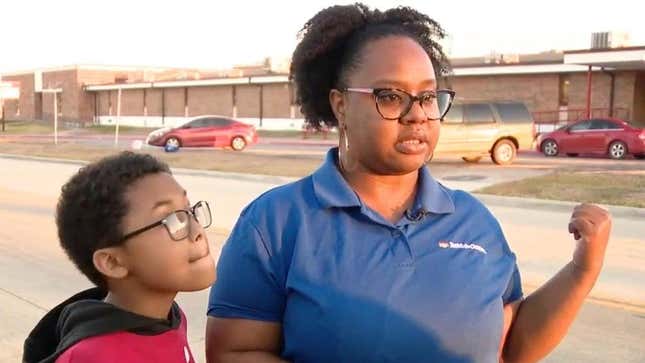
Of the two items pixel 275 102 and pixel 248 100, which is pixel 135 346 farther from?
pixel 248 100

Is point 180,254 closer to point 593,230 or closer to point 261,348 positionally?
point 261,348

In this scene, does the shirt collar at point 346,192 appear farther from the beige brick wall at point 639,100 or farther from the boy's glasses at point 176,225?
the beige brick wall at point 639,100

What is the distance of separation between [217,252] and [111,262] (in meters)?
6.43

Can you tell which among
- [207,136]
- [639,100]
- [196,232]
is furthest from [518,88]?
[196,232]

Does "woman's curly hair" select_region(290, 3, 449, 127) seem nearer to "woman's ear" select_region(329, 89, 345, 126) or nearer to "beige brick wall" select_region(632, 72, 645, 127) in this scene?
"woman's ear" select_region(329, 89, 345, 126)

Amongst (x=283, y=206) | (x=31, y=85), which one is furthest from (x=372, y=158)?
(x=31, y=85)

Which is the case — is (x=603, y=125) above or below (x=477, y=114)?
below

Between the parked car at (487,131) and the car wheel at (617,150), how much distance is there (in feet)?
12.4

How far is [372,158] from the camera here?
2.04m

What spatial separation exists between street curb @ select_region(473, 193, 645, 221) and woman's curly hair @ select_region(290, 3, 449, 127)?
34.6 ft

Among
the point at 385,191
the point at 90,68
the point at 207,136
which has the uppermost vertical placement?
the point at 90,68

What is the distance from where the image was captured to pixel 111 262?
81.3 inches

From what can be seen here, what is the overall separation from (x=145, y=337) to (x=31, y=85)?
8188 centimetres

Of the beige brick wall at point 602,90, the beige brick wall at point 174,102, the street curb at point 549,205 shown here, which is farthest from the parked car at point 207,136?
the beige brick wall at point 174,102
